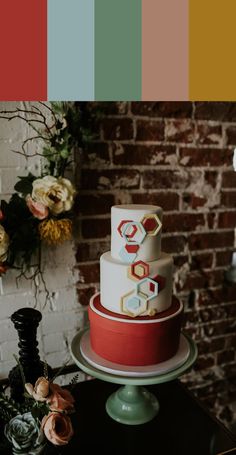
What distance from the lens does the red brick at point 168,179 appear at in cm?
134

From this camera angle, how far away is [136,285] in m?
0.92

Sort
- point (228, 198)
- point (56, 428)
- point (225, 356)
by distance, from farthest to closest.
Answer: point (225, 356) → point (228, 198) → point (56, 428)

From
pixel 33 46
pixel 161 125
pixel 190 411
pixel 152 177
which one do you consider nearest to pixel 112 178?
pixel 152 177

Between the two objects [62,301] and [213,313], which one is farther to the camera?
[213,313]

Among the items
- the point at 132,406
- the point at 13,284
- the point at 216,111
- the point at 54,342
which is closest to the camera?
the point at 132,406

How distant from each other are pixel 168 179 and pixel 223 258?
0.42 m

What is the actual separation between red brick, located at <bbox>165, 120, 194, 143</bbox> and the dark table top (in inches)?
32.6

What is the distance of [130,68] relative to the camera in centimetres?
102

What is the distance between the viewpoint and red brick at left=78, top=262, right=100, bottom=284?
130 cm

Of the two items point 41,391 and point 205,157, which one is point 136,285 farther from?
point 205,157

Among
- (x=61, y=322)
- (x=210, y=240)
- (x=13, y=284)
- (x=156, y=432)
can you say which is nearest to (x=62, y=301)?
(x=61, y=322)

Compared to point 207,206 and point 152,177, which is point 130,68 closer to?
point 152,177

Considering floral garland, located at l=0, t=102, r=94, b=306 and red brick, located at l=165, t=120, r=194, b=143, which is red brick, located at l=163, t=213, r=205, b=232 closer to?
red brick, located at l=165, t=120, r=194, b=143

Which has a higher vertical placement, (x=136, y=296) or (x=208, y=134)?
(x=208, y=134)
